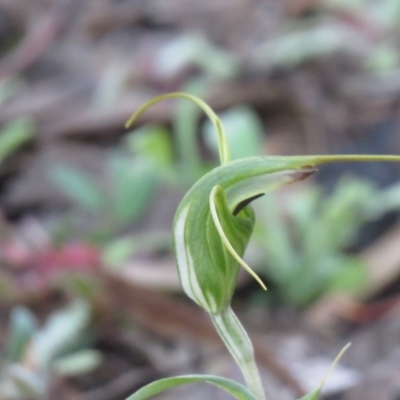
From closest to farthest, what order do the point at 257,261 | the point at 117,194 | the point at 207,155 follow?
1. the point at 257,261
2. the point at 117,194
3. the point at 207,155

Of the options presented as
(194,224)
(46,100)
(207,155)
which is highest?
(194,224)

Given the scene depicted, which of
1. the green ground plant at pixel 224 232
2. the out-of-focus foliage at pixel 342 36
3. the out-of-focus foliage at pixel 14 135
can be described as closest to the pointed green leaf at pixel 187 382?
the green ground plant at pixel 224 232

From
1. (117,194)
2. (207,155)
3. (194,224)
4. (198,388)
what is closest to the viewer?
(194,224)

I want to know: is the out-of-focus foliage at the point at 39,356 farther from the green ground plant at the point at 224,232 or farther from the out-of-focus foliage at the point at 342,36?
the out-of-focus foliage at the point at 342,36

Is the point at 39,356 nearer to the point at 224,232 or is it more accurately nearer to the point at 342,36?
the point at 224,232

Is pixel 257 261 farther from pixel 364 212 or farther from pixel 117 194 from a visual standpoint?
pixel 117 194

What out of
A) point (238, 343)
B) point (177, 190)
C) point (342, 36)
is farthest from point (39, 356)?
point (342, 36)

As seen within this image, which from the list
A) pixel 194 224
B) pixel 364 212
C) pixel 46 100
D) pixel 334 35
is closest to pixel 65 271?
pixel 364 212
